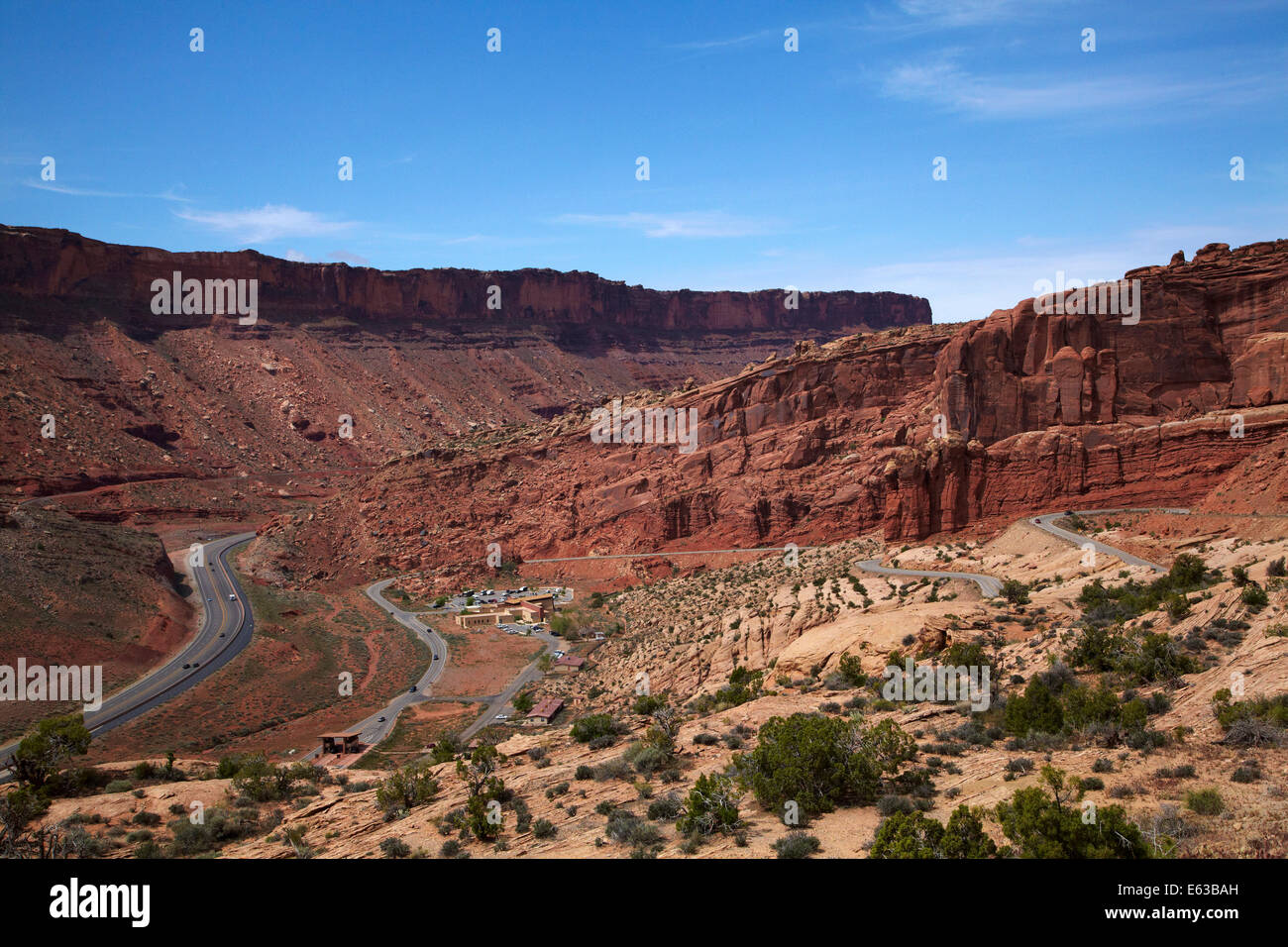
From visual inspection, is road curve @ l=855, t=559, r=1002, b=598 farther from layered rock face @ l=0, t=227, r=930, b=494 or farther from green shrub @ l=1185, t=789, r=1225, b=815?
layered rock face @ l=0, t=227, r=930, b=494

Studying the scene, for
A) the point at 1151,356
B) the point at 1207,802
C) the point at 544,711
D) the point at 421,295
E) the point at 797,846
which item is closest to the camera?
the point at 1207,802

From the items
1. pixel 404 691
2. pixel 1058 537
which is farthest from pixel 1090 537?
pixel 404 691

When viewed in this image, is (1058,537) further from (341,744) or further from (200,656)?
(200,656)

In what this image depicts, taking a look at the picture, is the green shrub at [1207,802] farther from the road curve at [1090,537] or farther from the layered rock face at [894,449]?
the layered rock face at [894,449]

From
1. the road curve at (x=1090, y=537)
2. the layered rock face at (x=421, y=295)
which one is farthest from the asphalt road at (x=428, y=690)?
the layered rock face at (x=421, y=295)

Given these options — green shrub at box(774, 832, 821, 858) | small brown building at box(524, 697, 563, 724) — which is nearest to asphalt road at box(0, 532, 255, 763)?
small brown building at box(524, 697, 563, 724)
